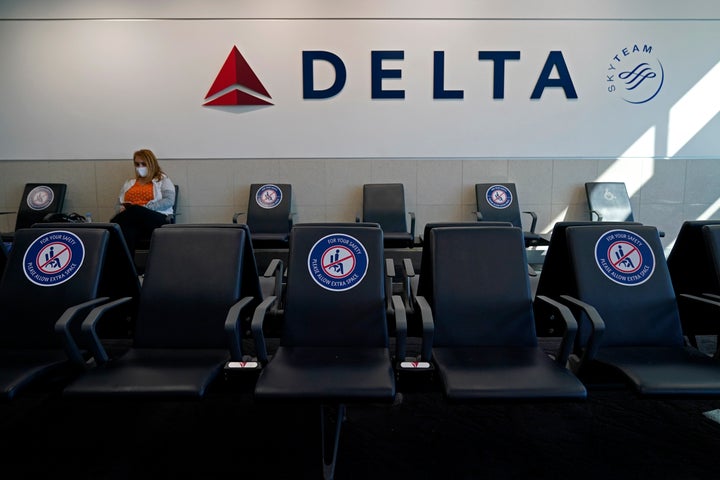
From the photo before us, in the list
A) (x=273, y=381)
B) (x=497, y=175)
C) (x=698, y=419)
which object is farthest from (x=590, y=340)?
(x=497, y=175)

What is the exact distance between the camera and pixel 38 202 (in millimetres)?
4348

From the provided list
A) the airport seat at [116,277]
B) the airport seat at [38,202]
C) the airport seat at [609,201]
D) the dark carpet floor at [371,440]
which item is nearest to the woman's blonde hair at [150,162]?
the airport seat at [38,202]

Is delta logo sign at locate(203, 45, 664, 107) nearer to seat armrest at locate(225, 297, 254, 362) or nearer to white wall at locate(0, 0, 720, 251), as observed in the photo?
white wall at locate(0, 0, 720, 251)

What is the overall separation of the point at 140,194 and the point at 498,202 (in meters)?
3.48

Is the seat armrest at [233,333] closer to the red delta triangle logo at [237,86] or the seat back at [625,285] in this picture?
the seat back at [625,285]

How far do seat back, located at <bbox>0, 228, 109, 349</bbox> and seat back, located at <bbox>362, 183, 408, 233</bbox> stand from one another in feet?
9.25

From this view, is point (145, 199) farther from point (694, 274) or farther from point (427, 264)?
point (694, 274)

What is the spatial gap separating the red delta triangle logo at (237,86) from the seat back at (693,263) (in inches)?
145

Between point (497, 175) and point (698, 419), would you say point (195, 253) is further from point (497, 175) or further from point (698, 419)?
point (497, 175)

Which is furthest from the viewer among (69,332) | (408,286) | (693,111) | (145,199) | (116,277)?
(693,111)

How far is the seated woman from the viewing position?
12.9ft

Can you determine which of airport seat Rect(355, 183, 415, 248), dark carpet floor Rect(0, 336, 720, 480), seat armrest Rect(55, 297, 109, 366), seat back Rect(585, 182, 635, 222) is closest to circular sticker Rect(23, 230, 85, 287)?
seat armrest Rect(55, 297, 109, 366)

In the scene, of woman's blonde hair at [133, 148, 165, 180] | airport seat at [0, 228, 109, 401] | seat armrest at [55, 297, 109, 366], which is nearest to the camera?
seat armrest at [55, 297, 109, 366]

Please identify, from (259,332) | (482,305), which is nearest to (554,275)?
(482,305)
